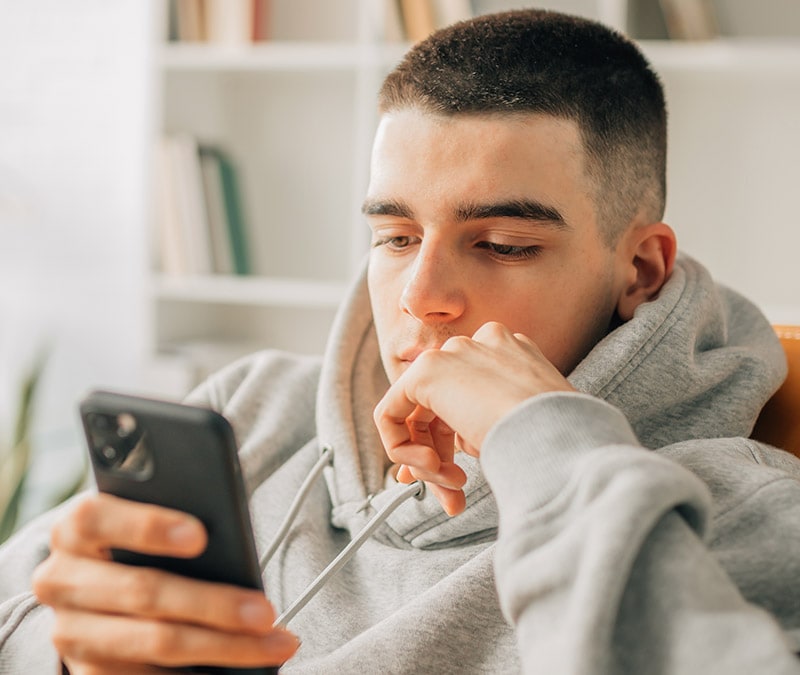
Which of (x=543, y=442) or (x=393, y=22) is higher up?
(x=393, y=22)

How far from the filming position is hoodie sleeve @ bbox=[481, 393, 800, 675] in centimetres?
62

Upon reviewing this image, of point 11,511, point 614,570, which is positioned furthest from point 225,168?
point 614,570

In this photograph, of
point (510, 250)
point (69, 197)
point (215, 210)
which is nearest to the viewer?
point (510, 250)

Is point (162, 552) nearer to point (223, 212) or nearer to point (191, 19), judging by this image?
point (223, 212)

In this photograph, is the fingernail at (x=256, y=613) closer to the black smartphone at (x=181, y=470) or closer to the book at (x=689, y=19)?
the black smartphone at (x=181, y=470)

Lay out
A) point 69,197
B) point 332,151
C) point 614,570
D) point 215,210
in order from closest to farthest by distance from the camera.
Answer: point 614,570 → point 215,210 → point 332,151 → point 69,197

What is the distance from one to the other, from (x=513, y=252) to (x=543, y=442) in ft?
1.28

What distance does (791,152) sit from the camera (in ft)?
8.00

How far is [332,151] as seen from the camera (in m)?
2.82

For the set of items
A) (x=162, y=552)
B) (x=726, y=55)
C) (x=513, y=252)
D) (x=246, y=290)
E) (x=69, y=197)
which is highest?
(x=726, y=55)

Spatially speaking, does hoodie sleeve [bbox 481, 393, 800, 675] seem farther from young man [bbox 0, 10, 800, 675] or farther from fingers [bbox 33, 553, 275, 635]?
fingers [bbox 33, 553, 275, 635]

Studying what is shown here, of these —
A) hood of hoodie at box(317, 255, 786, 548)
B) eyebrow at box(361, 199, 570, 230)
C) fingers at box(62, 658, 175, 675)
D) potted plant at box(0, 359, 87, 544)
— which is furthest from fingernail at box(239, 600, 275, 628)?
potted plant at box(0, 359, 87, 544)

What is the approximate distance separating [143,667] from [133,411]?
0.70 ft

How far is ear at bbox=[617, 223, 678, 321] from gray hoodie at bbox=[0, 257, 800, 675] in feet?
0.10
